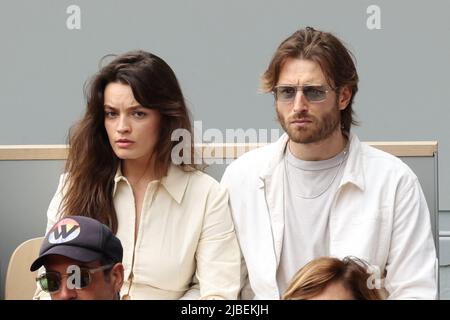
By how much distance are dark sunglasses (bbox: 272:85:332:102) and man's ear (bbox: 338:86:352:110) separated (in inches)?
5.2

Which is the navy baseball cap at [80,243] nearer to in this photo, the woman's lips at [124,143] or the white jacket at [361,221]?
the woman's lips at [124,143]

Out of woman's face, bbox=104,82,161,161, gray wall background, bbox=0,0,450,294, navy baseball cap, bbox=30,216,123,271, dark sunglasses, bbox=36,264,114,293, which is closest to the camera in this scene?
dark sunglasses, bbox=36,264,114,293

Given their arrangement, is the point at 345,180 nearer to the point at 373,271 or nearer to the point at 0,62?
the point at 373,271

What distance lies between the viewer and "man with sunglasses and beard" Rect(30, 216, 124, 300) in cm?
276

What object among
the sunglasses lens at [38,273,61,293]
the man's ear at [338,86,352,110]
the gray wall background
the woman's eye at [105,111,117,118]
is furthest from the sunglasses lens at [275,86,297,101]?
the gray wall background

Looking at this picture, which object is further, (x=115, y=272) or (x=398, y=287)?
(x=398, y=287)

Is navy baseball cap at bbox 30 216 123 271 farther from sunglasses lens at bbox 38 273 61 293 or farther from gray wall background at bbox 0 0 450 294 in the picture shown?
gray wall background at bbox 0 0 450 294

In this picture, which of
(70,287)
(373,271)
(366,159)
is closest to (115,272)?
(70,287)

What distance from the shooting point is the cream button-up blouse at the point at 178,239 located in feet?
11.6

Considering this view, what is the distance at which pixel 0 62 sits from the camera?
206 inches

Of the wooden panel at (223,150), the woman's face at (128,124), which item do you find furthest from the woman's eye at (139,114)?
the wooden panel at (223,150)

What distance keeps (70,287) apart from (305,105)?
3.87 ft

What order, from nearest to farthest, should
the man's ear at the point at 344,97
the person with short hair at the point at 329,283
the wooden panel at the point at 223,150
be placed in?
the person with short hair at the point at 329,283
the man's ear at the point at 344,97
the wooden panel at the point at 223,150

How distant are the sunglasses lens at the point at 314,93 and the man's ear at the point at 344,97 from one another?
5.5 inches
